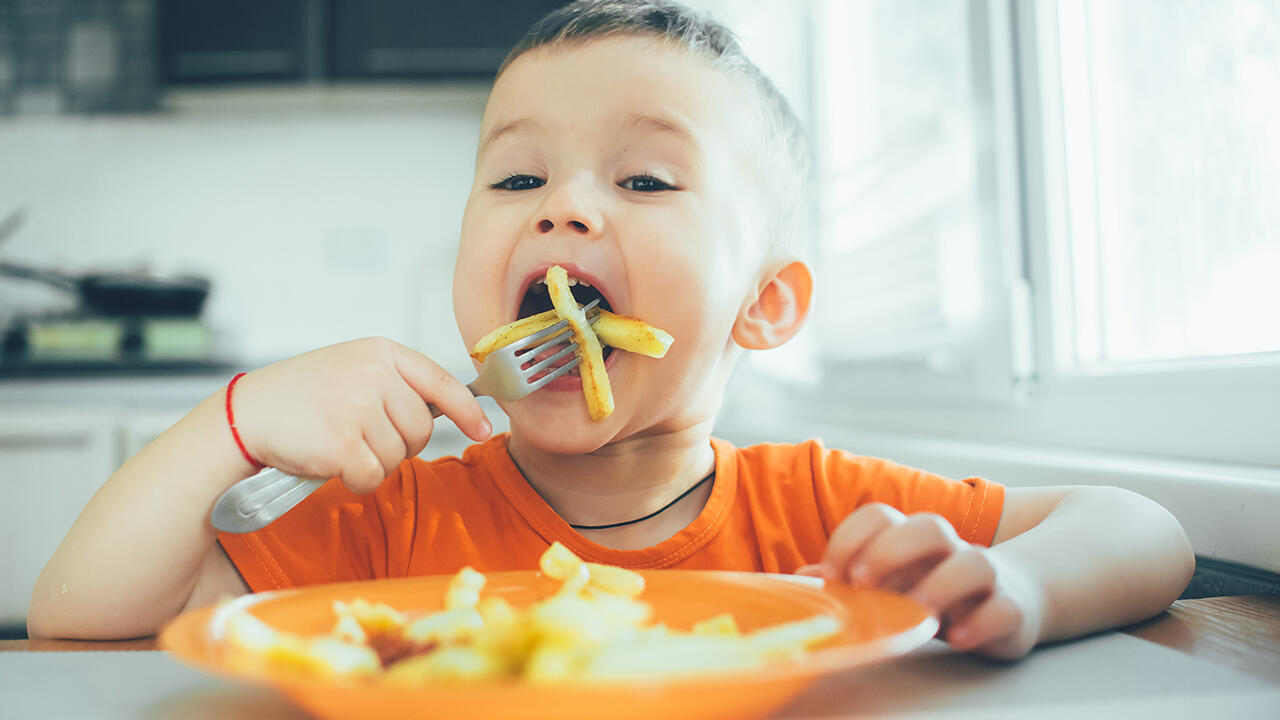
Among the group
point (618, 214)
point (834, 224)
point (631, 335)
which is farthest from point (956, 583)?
point (834, 224)

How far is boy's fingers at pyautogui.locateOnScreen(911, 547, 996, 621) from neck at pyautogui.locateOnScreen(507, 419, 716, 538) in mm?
474

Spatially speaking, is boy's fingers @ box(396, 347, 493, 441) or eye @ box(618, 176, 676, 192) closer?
boy's fingers @ box(396, 347, 493, 441)

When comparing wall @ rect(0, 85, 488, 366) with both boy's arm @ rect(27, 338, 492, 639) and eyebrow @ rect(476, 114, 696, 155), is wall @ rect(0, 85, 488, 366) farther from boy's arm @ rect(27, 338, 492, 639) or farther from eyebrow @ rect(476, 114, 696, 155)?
boy's arm @ rect(27, 338, 492, 639)

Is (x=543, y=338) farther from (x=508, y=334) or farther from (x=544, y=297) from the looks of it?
(x=544, y=297)

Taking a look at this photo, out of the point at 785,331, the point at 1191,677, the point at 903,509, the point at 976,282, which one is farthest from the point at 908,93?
the point at 1191,677

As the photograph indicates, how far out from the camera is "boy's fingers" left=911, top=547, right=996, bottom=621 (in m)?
0.50

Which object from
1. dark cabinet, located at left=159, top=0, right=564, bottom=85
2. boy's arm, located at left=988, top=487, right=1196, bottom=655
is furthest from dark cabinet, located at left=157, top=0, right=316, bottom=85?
boy's arm, located at left=988, top=487, right=1196, bottom=655

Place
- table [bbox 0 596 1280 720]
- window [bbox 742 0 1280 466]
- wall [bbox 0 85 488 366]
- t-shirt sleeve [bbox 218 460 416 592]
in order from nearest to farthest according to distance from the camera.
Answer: table [bbox 0 596 1280 720] → t-shirt sleeve [bbox 218 460 416 592] → window [bbox 742 0 1280 466] → wall [bbox 0 85 488 366]

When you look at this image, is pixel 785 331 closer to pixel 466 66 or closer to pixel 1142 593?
pixel 1142 593

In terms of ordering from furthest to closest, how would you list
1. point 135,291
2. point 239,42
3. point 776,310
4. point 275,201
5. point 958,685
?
point 275,201, point 239,42, point 135,291, point 776,310, point 958,685

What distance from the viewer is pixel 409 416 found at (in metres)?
0.74

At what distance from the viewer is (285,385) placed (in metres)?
0.73

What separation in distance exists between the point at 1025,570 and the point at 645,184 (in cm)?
51

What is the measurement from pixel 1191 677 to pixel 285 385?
647mm
